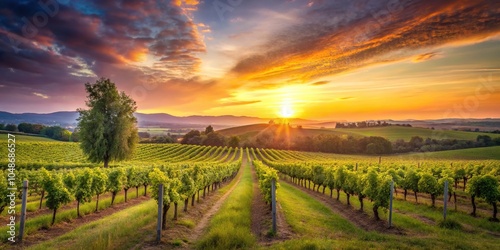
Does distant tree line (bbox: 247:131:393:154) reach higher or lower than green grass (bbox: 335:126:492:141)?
lower

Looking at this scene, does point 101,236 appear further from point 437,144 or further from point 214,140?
point 437,144

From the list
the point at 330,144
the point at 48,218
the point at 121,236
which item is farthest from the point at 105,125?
the point at 330,144

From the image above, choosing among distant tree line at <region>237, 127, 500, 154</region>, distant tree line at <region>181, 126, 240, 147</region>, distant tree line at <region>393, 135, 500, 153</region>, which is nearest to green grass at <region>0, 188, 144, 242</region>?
distant tree line at <region>181, 126, 240, 147</region>

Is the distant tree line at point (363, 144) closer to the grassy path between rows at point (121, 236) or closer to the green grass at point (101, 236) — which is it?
the grassy path between rows at point (121, 236)

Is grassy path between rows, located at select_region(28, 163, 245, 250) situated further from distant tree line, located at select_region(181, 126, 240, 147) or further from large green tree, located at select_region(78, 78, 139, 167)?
distant tree line, located at select_region(181, 126, 240, 147)

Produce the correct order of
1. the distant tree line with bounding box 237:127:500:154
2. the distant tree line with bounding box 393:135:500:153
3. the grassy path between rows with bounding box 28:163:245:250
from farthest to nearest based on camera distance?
1. the distant tree line with bounding box 237:127:500:154
2. the distant tree line with bounding box 393:135:500:153
3. the grassy path between rows with bounding box 28:163:245:250

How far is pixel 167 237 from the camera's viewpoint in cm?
1241

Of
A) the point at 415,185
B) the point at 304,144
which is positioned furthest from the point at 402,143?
the point at 415,185

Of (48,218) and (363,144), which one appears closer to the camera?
(48,218)

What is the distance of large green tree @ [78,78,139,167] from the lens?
41188 millimetres

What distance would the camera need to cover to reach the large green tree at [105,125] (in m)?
41.2

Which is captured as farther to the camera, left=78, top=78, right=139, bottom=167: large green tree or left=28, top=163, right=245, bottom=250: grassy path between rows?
left=78, top=78, right=139, bottom=167: large green tree

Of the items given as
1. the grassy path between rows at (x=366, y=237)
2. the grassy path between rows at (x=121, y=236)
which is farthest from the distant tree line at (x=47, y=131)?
the grassy path between rows at (x=366, y=237)

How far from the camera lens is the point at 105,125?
4194 cm
